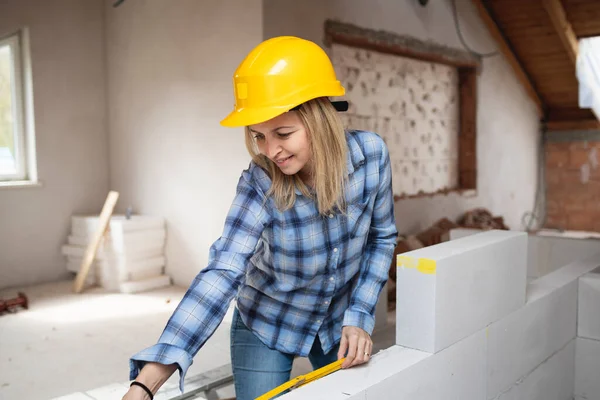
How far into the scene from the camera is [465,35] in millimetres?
6520

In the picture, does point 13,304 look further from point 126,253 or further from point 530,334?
point 530,334

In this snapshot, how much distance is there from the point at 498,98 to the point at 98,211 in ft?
15.8

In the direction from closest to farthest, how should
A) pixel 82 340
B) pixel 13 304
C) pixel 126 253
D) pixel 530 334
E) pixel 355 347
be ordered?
pixel 355 347, pixel 530 334, pixel 82 340, pixel 13 304, pixel 126 253

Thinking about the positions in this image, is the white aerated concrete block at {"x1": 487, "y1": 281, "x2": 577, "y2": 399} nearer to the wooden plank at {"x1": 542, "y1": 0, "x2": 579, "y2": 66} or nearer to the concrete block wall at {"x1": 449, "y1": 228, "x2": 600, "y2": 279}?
the concrete block wall at {"x1": 449, "y1": 228, "x2": 600, "y2": 279}

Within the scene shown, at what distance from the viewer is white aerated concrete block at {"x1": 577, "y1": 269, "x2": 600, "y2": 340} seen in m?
2.29

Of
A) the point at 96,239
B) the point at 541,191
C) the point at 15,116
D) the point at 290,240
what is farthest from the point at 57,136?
the point at 541,191

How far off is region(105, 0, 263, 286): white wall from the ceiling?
3.50 meters

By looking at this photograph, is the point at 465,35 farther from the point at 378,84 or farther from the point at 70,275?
the point at 70,275

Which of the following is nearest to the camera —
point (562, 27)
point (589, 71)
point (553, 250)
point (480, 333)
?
point (480, 333)

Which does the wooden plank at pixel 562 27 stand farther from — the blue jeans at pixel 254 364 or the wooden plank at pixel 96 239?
the blue jeans at pixel 254 364

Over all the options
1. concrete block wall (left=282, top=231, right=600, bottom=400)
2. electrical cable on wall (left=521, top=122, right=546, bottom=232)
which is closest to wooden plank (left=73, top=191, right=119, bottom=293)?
concrete block wall (left=282, top=231, right=600, bottom=400)

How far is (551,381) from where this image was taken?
2182 millimetres

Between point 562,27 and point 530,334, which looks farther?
point 562,27

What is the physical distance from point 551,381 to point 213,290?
59.4 inches
